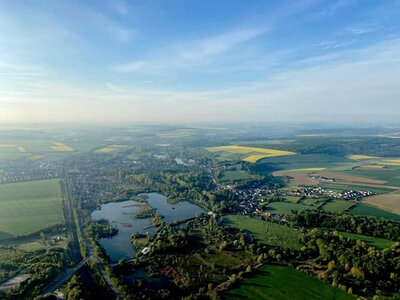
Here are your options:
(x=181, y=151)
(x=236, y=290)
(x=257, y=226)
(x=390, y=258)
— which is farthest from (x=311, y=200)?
(x=181, y=151)

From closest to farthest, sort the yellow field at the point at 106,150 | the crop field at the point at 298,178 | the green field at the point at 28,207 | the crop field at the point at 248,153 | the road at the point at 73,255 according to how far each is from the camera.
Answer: the road at the point at 73,255, the green field at the point at 28,207, the crop field at the point at 298,178, the crop field at the point at 248,153, the yellow field at the point at 106,150

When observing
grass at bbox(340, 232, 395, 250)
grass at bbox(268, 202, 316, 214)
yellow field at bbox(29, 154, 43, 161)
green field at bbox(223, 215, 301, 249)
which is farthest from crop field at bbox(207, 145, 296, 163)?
yellow field at bbox(29, 154, 43, 161)

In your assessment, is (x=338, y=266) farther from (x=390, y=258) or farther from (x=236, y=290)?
(x=236, y=290)

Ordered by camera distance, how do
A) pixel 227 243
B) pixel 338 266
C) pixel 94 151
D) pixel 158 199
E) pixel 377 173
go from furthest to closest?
pixel 94 151 < pixel 377 173 < pixel 158 199 < pixel 227 243 < pixel 338 266

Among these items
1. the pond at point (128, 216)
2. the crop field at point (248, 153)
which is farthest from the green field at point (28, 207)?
the crop field at point (248, 153)

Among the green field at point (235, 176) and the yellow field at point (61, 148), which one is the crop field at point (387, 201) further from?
the yellow field at point (61, 148)

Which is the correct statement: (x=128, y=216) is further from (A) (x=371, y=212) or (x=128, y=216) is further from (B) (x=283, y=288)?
(A) (x=371, y=212)
